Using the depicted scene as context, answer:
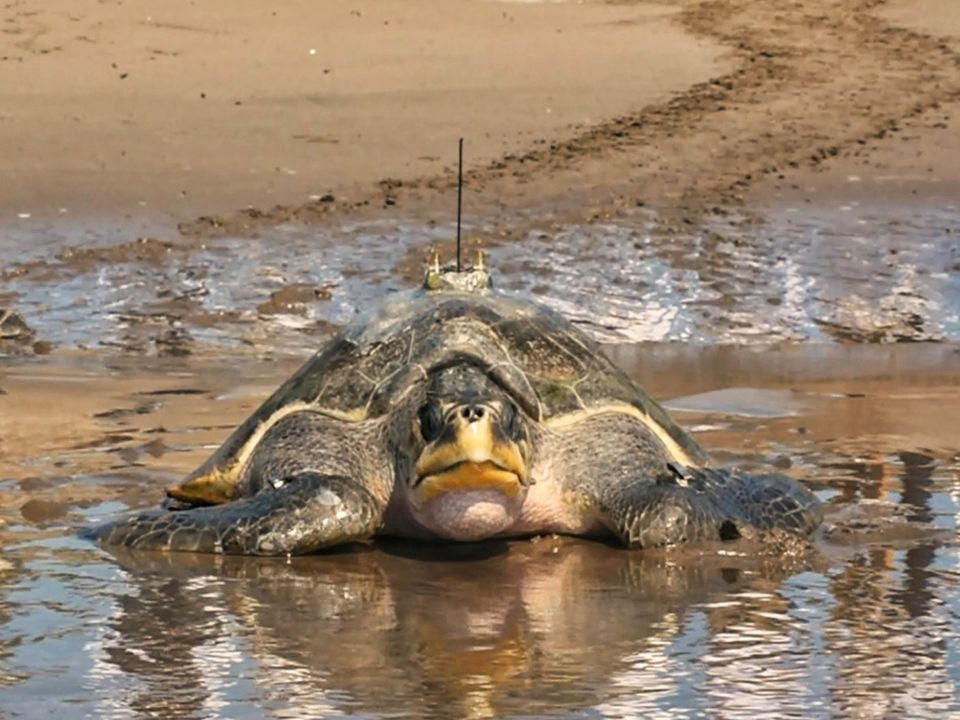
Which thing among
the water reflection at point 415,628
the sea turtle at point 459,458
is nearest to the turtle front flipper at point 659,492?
the sea turtle at point 459,458

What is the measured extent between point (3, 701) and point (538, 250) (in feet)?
23.7

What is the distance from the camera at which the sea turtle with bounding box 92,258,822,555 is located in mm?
5316

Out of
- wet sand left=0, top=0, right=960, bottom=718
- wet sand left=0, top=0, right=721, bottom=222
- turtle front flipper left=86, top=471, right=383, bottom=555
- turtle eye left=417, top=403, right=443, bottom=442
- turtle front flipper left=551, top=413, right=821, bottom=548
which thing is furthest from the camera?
wet sand left=0, top=0, right=721, bottom=222

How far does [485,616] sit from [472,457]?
1.44 feet

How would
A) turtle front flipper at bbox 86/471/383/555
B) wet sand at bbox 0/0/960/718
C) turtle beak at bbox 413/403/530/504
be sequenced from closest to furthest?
wet sand at bbox 0/0/960/718, turtle beak at bbox 413/403/530/504, turtle front flipper at bbox 86/471/383/555

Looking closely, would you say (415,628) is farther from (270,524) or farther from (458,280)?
(458,280)

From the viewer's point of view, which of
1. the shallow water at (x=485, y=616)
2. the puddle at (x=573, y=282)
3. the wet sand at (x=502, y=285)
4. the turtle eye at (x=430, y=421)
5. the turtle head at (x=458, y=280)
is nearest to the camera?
the shallow water at (x=485, y=616)

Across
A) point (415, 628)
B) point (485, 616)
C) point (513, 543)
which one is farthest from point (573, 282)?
point (415, 628)

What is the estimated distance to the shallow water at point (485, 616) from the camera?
4.15 metres

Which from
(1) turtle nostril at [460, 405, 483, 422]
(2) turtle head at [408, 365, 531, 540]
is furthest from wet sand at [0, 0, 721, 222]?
(1) turtle nostril at [460, 405, 483, 422]

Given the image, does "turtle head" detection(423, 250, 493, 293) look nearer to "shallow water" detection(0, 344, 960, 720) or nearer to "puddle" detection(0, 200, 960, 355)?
"shallow water" detection(0, 344, 960, 720)

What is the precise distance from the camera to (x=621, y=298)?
1023 centimetres

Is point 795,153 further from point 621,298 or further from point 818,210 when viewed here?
point 621,298

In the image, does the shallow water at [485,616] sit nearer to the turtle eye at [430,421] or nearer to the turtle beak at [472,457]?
the turtle beak at [472,457]
